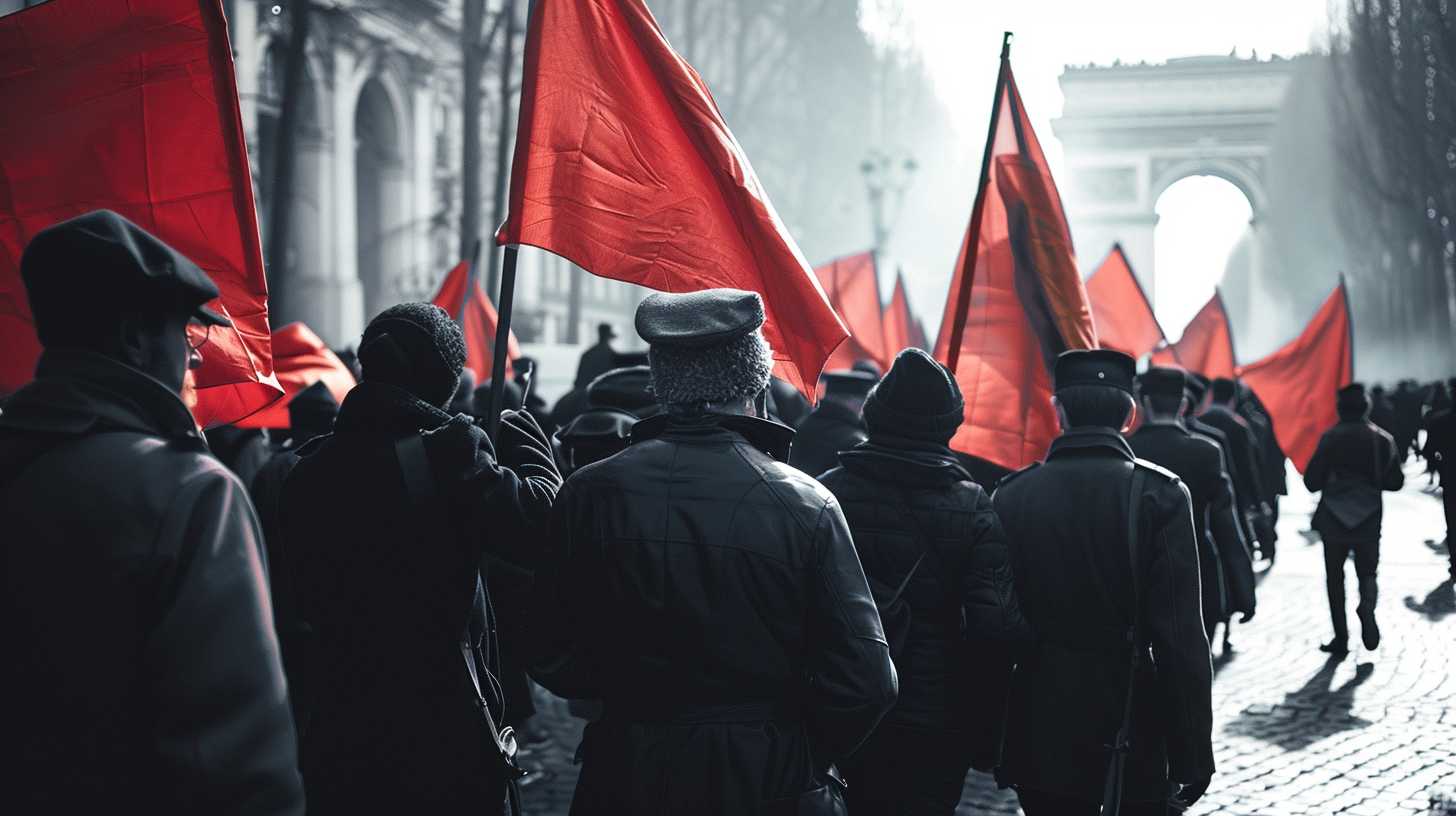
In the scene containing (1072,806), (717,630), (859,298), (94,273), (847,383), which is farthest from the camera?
(859,298)

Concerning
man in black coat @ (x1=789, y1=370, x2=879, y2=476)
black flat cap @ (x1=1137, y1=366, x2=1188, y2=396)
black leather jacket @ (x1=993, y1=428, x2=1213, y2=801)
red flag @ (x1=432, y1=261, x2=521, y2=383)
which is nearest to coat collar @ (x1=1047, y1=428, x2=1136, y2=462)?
black leather jacket @ (x1=993, y1=428, x2=1213, y2=801)

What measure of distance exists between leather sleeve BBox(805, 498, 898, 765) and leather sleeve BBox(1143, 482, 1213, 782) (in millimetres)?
1532

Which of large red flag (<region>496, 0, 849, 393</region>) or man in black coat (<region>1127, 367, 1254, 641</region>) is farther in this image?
man in black coat (<region>1127, 367, 1254, 641</region>)

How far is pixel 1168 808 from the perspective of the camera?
429 centimetres

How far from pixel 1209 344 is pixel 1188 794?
10.5m

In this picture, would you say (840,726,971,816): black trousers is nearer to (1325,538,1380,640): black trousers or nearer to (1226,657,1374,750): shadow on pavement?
(1226,657,1374,750): shadow on pavement

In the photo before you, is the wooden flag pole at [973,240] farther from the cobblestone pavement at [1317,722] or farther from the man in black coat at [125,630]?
the man in black coat at [125,630]

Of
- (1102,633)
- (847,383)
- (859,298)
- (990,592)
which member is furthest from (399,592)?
(859,298)

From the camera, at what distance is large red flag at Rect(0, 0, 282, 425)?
12.8ft

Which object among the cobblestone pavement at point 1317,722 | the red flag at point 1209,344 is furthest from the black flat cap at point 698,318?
the red flag at point 1209,344

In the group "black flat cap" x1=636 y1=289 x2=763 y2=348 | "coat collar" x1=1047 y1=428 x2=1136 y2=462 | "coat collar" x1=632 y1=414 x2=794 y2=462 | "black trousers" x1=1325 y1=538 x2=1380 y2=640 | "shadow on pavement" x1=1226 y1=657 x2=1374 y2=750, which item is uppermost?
"black flat cap" x1=636 y1=289 x2=763 y2=348

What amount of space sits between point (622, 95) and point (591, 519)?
1749 mm

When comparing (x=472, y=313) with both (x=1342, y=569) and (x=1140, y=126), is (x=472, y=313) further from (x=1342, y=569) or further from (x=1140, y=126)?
(x=1140, y=126)

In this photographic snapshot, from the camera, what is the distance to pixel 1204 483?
5.93 meters
